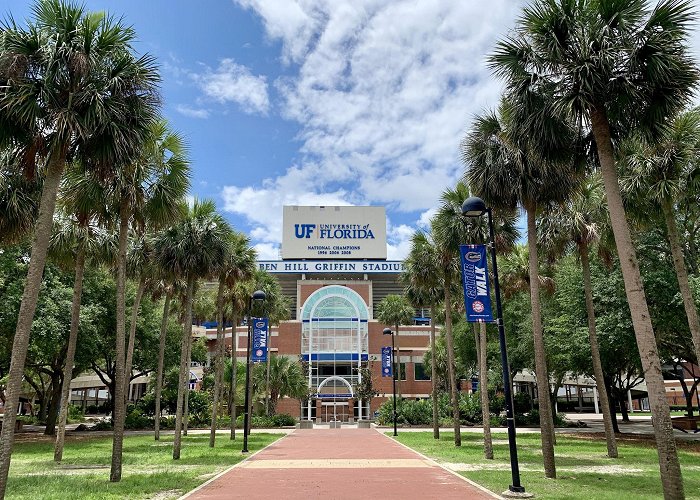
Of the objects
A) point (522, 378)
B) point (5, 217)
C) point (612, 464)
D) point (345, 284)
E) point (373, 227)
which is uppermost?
point (373, 227)

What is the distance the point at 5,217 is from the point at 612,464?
20.4 metres

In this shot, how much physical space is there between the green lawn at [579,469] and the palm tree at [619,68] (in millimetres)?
4309

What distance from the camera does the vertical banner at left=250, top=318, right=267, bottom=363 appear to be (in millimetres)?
29850

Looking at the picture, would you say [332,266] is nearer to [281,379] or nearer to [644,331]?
[281,379]

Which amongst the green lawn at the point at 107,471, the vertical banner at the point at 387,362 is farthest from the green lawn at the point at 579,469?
the vertical banner at the point at 387,362

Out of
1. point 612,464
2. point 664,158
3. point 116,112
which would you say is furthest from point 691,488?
point 116,112

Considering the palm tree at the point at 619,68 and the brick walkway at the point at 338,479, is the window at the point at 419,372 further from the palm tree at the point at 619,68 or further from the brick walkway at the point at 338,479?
the palm tree at the point at 619,68

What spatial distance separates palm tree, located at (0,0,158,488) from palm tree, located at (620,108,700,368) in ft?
46.7

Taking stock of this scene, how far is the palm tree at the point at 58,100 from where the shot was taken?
418 inches

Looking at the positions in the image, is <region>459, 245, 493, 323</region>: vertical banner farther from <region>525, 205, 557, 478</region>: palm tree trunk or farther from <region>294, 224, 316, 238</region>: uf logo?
<region>294, 224, 316, 238</region>: uf logo

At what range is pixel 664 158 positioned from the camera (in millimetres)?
16875

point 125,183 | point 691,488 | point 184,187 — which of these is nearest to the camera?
point 691,488

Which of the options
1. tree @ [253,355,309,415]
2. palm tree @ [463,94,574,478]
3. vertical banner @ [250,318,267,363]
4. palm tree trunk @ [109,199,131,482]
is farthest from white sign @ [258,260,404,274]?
palm tree trunk @ [109,199,131,482]

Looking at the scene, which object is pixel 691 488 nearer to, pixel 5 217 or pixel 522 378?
pixel 5 217
